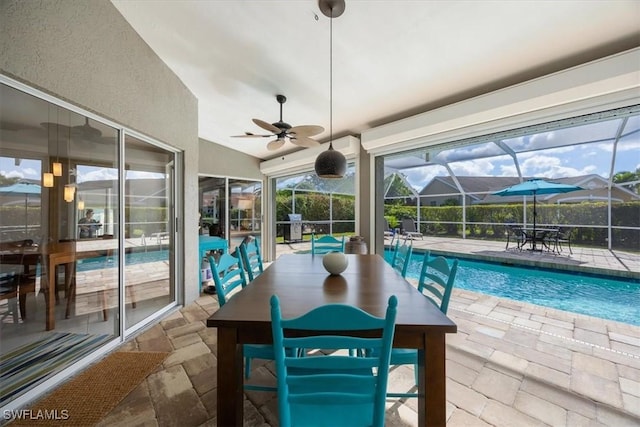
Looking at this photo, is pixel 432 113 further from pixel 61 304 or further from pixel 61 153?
pixel 61 304

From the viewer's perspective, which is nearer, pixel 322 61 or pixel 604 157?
pixel 322 61

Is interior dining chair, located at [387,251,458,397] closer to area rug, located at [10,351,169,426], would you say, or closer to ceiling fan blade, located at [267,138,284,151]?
area rug, located at [10,351,169,426]

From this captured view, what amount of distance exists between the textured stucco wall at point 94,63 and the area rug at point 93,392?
1.37m

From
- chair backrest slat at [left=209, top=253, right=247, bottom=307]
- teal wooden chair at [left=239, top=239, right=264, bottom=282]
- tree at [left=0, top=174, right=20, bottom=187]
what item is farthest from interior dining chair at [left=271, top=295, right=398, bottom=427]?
tree at [left=0, top=174, right=20, bottom=187]

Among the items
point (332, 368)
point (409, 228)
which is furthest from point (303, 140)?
point (409, 228)

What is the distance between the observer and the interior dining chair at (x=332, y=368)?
87 cm

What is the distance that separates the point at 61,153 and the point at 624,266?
27.6 feet

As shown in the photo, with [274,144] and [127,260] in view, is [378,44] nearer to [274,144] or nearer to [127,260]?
[274,144]

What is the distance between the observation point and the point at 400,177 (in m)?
8.45

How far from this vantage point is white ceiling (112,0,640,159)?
6.15 ft

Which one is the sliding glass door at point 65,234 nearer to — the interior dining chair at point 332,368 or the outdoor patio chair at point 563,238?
the interior dining chair at point 332,368

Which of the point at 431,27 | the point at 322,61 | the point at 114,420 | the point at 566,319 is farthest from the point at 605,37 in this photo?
the point at 114,420

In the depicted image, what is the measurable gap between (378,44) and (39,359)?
3.66m

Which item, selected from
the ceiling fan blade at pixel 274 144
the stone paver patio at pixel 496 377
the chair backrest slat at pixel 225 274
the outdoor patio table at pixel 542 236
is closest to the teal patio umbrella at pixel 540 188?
the outdoor patio table at pixel 542 236
